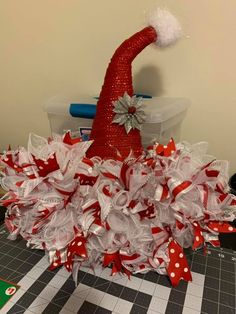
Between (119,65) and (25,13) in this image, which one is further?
(25,13)

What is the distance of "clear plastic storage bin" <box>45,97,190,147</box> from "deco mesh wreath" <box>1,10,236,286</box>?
0.33 feet

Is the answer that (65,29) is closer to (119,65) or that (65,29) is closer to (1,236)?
(119,65)

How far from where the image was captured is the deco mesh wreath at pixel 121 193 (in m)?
0.47

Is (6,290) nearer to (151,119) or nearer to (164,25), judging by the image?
(151,119)

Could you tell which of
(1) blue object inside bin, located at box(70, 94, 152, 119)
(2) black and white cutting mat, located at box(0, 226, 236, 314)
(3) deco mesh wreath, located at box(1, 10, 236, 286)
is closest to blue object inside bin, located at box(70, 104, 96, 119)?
(1) blue object inside bin, located at box(70, 94, 152, 119)

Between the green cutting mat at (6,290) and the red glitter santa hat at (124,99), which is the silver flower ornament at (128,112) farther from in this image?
the green cutting mat at (6,290)

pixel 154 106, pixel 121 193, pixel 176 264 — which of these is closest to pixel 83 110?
pixel 154 106

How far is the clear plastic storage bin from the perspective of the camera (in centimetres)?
62

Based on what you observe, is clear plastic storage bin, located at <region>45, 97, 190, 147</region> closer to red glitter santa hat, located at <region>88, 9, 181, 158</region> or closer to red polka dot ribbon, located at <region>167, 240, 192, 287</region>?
red glitter santa hat, located at <region>88, 9, 181, 158</region>

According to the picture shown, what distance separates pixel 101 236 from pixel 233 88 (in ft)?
1.50

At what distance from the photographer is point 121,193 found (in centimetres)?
47

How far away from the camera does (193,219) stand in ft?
1.61

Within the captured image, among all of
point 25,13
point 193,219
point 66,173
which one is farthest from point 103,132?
point 25,13

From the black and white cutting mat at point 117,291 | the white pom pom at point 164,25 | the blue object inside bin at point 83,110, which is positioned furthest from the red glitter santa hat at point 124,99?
the black and white cutting mat at point 117,291
